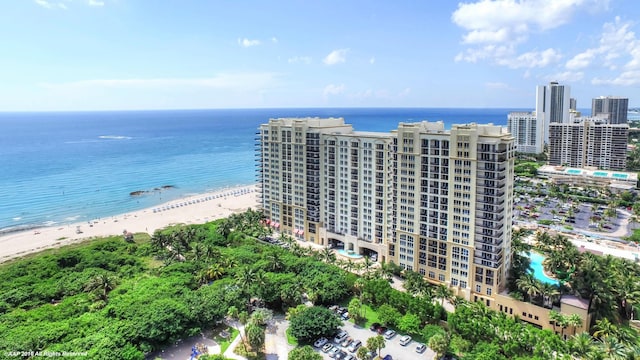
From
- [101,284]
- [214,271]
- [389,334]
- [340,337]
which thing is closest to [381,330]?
[389,334]

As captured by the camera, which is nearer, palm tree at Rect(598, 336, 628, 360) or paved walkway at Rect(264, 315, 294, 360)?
palm tree at Rect(598, 336, 628, 360)

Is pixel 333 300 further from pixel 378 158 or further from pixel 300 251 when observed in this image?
pixel 378 158

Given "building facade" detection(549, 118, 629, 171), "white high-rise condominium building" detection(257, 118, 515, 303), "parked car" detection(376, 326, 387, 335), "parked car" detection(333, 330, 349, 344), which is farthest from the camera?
"building facade" detection(549, 118, 629, 171)

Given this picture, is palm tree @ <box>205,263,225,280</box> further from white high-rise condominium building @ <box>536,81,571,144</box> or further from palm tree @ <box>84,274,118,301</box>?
white high-rise condominium building @ <box>536,81,571,144</box>

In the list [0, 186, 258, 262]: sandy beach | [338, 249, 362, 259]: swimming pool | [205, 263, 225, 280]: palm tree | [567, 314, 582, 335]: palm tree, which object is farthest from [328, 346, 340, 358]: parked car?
[0, 186, 258, 262]: sandy beach

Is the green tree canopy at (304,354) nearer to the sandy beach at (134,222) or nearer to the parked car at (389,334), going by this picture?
the parked car at (389,334)
